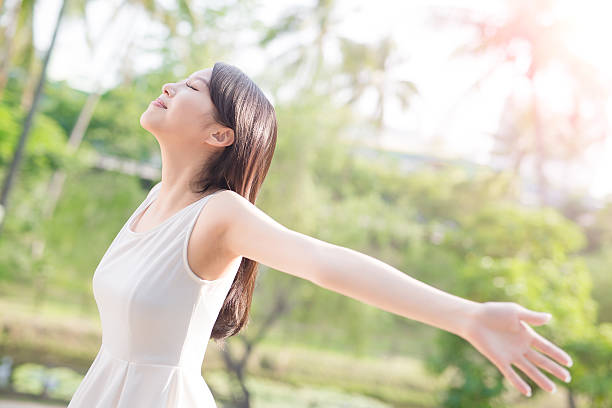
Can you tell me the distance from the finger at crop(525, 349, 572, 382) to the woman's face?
568mm

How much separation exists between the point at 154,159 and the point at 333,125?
2.98 m

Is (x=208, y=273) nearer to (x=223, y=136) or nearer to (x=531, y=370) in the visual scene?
(x=223, y=136)

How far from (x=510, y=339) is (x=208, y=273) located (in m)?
0.43

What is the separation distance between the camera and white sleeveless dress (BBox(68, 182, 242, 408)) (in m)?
0.89

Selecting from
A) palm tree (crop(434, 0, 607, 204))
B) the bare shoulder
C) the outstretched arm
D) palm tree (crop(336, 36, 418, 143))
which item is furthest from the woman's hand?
palm tree (crop(336, 36, 418, 143))

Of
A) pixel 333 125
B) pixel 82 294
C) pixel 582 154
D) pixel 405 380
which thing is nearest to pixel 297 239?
pixel 333 125

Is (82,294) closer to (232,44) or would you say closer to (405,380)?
(232,44)

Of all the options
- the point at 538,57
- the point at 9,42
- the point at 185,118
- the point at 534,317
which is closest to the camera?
the point at 534,317

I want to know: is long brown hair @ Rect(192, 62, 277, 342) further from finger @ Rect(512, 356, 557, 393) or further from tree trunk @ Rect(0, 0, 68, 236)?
tree trunk @ Rect(0, 0, 68, 236)

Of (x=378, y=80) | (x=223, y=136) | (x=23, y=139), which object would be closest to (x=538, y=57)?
(x=378, y=80)

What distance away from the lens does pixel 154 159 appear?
9.42 metres

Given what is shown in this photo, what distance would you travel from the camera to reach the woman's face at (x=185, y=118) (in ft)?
3.24

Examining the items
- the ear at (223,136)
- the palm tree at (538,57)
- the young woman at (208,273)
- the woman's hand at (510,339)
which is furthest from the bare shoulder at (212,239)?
the palm tree at (538,57)

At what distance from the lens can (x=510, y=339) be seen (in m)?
0.72
